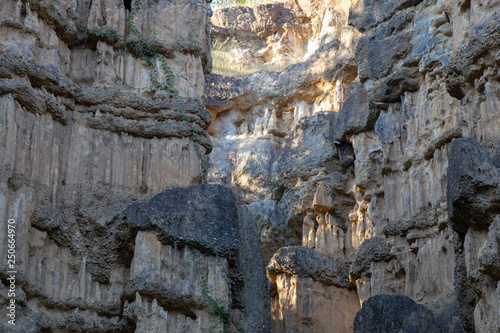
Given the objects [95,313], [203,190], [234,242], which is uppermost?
[203,190]

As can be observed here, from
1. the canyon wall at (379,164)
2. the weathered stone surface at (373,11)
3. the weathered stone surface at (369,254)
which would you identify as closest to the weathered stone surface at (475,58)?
the canyon wall at (379,164)

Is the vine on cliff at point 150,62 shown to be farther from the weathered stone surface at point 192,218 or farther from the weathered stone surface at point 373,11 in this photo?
the weathered stone surface at point 373,11

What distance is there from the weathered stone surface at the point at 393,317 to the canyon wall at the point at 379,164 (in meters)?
0.03

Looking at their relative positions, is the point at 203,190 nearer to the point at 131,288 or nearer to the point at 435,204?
the point at 131,288

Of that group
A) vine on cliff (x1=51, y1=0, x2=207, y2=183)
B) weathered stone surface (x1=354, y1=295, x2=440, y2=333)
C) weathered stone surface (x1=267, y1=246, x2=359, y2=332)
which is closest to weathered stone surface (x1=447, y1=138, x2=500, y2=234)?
weathered stone surface (x1=354, y1=295, x2=440, y2=333)

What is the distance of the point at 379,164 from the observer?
61.2 ft

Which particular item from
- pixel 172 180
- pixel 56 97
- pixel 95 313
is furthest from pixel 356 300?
pixel 56 97

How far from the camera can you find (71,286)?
13.4 meters

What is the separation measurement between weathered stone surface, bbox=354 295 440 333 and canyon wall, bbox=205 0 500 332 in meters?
0.03

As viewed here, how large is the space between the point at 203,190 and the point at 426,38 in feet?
22.9

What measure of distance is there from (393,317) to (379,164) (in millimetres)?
5963

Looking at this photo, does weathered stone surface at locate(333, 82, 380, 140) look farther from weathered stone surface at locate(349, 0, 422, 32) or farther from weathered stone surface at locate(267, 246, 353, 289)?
weathered stone surface at locate(267, 246, 353, 289)

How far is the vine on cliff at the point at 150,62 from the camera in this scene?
50.5 ft

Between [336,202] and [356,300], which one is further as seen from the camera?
[336,202]
